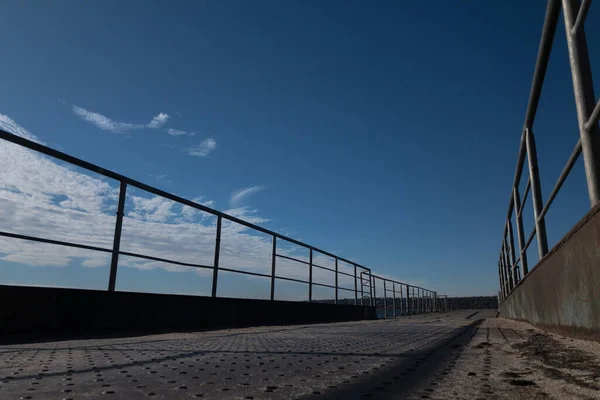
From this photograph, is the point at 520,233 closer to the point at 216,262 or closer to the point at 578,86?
the point at 578,86

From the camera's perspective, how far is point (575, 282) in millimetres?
1790

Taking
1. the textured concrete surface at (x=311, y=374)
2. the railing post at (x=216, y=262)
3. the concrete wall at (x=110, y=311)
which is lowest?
the textured concrete surface at (x=311, y=374)

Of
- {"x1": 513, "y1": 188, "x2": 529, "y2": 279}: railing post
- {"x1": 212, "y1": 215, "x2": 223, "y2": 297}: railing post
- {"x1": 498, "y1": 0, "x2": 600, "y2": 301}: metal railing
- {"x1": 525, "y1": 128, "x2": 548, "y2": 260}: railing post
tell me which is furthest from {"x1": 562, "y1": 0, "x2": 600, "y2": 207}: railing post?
{"x1": 212, "y1": 215, "x2": 223, "y2": 297}: railing post

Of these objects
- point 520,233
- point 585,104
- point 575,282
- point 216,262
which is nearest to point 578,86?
point 585,104

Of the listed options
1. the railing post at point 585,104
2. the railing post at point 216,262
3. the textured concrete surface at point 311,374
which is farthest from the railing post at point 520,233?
the railing post at point 216,262

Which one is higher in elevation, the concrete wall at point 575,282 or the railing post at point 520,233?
the railing post at point 520,233

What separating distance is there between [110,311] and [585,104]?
388 cm

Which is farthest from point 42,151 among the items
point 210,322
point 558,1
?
point 558,1

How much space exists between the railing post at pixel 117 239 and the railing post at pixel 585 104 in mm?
3654

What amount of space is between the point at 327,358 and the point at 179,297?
3.45 metres

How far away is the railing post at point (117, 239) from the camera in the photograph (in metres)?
3.91

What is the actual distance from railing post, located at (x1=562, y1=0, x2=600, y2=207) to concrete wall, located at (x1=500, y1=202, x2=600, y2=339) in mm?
176

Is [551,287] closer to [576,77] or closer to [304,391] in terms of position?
[576,77]

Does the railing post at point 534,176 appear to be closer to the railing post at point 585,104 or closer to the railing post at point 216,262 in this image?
the railing post at point 585,104
